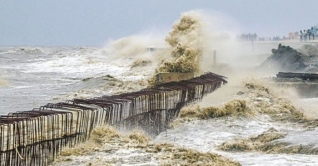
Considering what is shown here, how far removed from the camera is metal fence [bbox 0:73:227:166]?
7.81 meters

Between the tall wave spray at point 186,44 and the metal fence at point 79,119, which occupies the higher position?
the tall wave spray at point 186,44

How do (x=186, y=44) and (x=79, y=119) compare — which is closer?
(x=79, y=119)

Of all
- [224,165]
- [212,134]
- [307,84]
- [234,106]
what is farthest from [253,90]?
[224,165]

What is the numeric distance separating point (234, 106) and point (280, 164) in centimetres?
577

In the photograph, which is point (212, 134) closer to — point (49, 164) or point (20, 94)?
point (49, 164)

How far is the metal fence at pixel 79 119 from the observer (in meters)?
7.81

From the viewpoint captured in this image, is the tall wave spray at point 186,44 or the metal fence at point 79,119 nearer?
the metal fence at point 79,119

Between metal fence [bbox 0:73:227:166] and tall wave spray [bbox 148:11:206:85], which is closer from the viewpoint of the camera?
metal fence [bbox 0:73:227:166]

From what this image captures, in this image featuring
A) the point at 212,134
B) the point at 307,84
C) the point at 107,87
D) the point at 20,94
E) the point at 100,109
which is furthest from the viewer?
the point at 107,87

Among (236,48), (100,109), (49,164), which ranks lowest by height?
(49,164)

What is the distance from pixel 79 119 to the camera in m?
9.98

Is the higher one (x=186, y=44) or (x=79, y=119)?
(x=186, y=44)

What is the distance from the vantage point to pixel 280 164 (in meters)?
8.14

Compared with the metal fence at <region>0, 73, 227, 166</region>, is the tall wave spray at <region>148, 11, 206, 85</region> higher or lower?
higher
